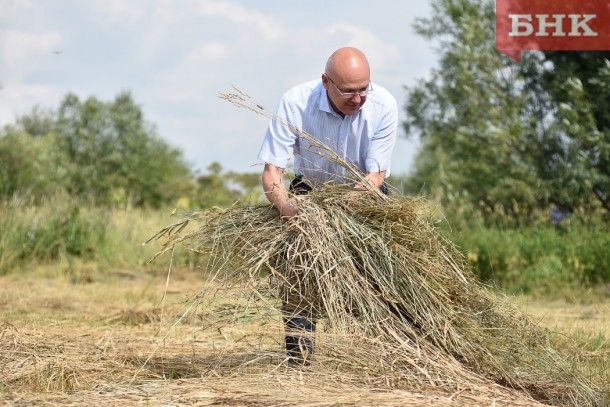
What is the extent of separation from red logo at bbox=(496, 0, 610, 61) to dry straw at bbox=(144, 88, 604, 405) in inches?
385

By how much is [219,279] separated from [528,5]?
34.5 feet

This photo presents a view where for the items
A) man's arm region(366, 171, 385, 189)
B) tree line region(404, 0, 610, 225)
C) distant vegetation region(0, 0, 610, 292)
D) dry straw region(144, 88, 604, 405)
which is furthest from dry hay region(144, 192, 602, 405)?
tree line region(404, 0, 610, 225)

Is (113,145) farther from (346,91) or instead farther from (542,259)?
(346,91)

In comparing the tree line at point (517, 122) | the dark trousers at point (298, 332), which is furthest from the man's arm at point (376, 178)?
the tree line at point (517, 122)

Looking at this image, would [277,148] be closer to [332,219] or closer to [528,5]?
[332,219]

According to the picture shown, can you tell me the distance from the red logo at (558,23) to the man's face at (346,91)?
9672 mm

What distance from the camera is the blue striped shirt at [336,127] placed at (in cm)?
528

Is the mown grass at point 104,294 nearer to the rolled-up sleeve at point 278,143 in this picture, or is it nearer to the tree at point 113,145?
the rolled-up sleeve at point 278,143

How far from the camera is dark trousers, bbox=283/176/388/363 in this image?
4.62 m

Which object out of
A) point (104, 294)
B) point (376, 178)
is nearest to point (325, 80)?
point (376, 178)

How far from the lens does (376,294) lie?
4832mm

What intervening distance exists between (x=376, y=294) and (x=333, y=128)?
3.66 feet

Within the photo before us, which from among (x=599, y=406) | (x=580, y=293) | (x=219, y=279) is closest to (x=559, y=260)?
(x=580, y=293)

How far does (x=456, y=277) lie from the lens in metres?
4.98
